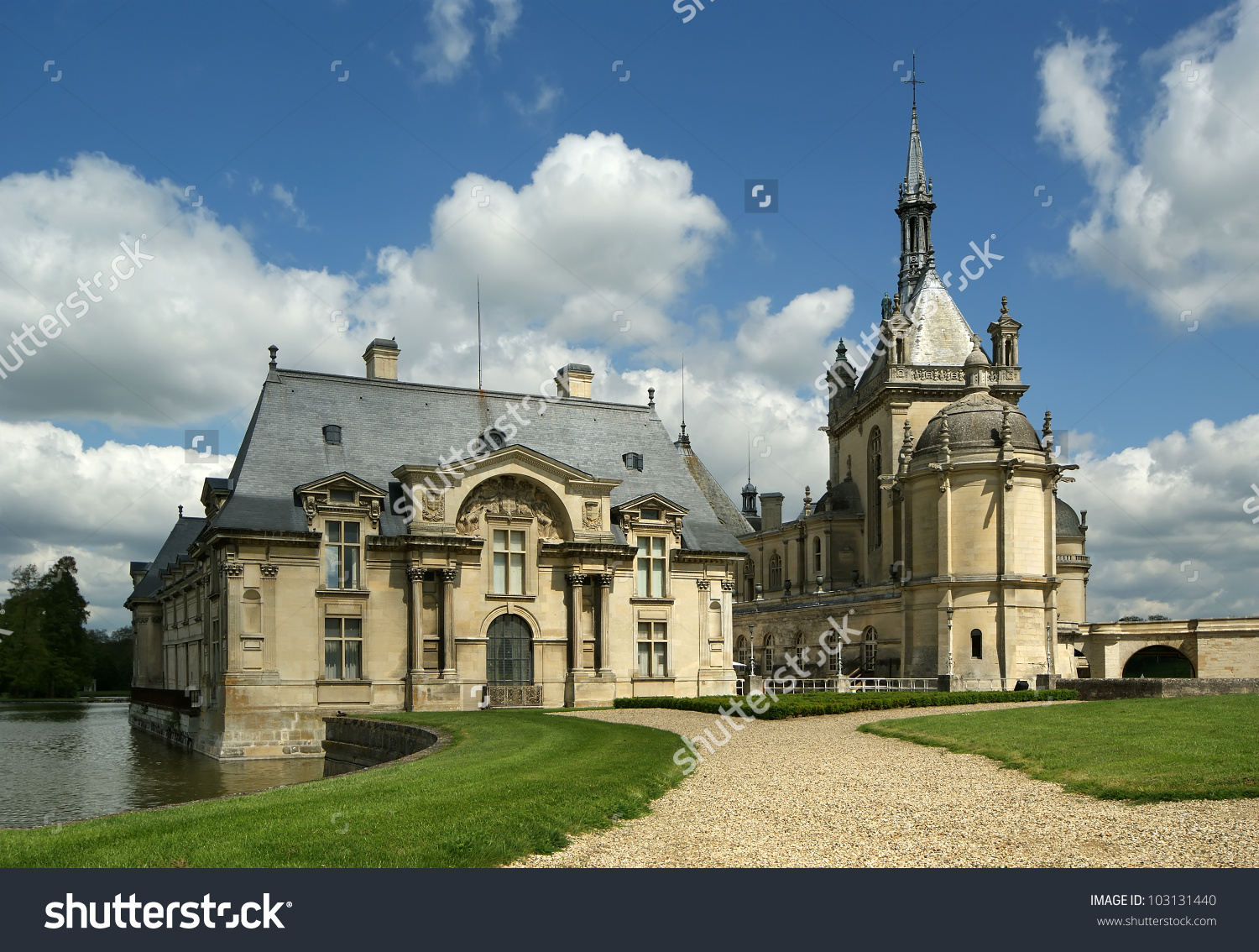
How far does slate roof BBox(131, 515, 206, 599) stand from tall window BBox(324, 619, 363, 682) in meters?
22.1

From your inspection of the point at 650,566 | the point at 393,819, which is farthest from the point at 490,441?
the point at 393,819

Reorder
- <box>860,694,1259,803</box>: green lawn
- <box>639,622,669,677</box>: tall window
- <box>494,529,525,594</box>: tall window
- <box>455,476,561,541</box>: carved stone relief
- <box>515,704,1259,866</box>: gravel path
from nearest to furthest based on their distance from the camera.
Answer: <box>515,704,1259,866</box>: gravel path
<box>860,694,1259,803</box>: green lawn
<box>455,476,561,541</box>: carved stone relief
<box>494,529,525,594</box>: tall window
<box>639,622,669,677</box>: tall window

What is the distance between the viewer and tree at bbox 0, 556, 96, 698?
85.5 meters

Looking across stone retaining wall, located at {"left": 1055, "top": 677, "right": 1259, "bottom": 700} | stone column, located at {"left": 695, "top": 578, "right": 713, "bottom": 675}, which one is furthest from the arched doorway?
stone column, located at {"left": 695, "top": 578, "right": 713, "bottom": 675}

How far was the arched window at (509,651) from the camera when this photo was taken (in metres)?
39.6

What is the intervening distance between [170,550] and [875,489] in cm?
4543

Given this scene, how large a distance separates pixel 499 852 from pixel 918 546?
143 feet

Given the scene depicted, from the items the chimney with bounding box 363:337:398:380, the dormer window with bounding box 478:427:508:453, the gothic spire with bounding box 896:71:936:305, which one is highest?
the gothic spire with bounding box 896:71:936:305

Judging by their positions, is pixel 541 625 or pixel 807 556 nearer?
pixel 541 625

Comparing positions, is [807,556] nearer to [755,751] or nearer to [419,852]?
[755,751]

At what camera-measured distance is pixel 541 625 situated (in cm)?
4034

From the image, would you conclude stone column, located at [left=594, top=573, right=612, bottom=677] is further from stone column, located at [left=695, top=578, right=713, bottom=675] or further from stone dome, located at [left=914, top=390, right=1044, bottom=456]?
stone dome, located at [left=914, top=390, right=1044, bottom=456]

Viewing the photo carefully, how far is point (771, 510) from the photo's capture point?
95.5 m
